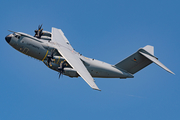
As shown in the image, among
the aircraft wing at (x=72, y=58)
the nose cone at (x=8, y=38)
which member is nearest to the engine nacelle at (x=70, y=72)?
the aircraft wing at (x=72, y=58)

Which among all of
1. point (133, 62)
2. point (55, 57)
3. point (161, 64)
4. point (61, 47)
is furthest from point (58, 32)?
point (161, 64)

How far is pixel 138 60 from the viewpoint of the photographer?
115 ft

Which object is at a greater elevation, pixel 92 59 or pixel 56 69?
pixel 92 59

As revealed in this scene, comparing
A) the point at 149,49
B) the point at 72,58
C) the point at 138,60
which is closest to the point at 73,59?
the point at 72,58

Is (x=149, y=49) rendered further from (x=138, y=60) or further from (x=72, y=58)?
(x=72, y=58)

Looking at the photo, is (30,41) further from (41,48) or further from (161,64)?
(161,64)

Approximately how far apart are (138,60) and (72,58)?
8840 millimetres

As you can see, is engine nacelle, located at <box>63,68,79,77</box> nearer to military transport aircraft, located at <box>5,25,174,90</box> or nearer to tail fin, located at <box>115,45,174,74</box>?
military transport aircraft, located at <box>5,25,174,90</box>

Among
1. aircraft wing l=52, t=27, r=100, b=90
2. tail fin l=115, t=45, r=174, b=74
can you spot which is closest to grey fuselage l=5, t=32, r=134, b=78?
aircraft wing l=52, t=27, r=100, b=90

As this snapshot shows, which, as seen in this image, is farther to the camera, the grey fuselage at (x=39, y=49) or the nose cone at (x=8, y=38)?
the nose cone at (x=8, y=38)

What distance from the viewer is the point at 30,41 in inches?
1296

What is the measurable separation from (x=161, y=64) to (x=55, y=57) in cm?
1290

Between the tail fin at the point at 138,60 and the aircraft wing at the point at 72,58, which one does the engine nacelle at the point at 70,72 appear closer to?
the aircraft wing at the point at 72,58

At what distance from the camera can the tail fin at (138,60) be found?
1353 inches
